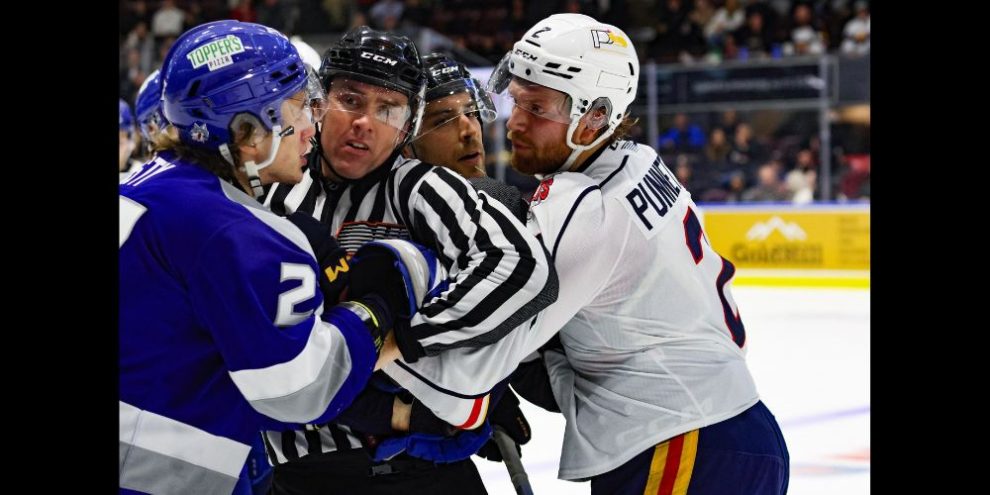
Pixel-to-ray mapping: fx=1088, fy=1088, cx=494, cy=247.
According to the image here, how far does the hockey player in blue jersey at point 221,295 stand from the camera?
55.1 inches

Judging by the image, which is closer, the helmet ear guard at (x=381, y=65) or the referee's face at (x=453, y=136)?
the helmet ear guard at (x=381, y=65)

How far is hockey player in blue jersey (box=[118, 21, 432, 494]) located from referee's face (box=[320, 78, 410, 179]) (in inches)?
13.4

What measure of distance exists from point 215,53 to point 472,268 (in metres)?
0.52

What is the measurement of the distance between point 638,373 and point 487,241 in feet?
1.46

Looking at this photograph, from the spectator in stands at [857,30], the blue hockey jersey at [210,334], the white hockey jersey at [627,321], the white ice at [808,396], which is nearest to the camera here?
the blue hockey jersey at [210,334]

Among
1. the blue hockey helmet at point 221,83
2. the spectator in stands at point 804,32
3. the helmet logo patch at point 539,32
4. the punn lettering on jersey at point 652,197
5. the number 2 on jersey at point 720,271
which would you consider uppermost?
the blue hockey helmet at point 221,83

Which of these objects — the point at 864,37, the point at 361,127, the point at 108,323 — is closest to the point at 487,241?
the point at 361,127

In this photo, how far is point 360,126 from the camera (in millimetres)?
1978

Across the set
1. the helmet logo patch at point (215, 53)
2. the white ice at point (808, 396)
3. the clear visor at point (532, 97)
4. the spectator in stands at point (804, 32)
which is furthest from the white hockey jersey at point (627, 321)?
the spectator in stands at point (804, 32)

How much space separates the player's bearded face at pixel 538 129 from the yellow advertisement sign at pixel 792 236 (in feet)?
24.3

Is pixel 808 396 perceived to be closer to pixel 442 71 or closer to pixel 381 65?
pixel 442 71

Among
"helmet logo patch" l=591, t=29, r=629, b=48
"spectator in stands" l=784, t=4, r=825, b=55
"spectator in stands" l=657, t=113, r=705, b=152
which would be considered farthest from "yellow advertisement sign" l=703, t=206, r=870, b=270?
"helmet logo patch" l=591, t=29, r=629, b=48

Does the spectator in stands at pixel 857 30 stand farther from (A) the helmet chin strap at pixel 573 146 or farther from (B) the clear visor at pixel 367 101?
(B) the clear visor at pixel 367 101

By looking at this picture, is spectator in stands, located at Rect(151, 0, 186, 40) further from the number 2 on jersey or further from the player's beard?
the number 2 on jersey
